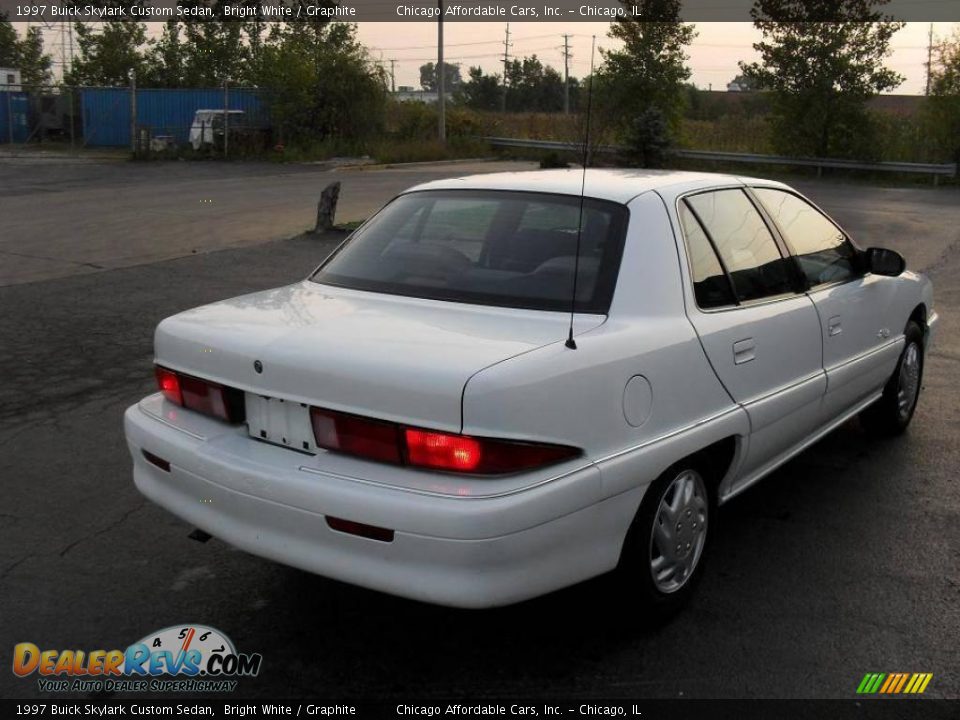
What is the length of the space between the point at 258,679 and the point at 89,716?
0.50m

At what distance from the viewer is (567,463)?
9.64 ft

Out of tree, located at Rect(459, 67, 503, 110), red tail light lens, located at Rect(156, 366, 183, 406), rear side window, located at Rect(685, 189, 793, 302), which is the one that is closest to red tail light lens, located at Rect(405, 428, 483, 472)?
red tail light lens, located at Rect(156, 366, 183, 406)

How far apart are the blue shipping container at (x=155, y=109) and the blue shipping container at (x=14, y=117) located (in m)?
2.87

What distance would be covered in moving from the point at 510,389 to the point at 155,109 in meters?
35.1

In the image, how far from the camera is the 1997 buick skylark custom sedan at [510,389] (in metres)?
2.83

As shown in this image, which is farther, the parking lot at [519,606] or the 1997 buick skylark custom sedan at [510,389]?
the parking lot at [519,606]

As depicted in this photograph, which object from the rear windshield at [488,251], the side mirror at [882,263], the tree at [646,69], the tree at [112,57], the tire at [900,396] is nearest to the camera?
the rear windshield at [488,251]

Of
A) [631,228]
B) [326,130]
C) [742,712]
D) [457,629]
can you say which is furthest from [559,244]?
[326,130]

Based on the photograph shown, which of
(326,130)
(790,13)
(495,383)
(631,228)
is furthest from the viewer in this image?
(326,130)

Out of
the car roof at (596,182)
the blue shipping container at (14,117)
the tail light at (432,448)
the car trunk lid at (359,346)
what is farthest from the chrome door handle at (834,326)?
the blue shipping container at (14,117)

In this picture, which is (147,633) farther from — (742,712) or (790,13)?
(790,13)

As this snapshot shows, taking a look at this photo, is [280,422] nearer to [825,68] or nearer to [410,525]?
[410,525]

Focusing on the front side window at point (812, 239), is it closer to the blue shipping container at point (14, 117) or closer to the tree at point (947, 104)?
the tree at point (947, 104)

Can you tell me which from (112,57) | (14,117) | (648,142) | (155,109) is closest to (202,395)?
(648,142)
